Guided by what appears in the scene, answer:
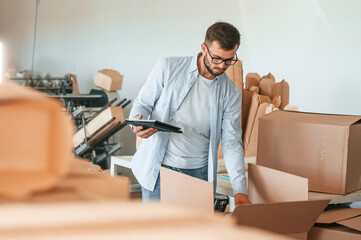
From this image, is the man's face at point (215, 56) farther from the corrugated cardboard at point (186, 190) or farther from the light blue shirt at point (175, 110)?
the corrugated cardboard at point (186, 190)

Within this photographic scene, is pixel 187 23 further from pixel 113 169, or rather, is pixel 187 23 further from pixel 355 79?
pixel 113 169

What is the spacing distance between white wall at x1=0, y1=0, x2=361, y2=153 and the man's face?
226 cm

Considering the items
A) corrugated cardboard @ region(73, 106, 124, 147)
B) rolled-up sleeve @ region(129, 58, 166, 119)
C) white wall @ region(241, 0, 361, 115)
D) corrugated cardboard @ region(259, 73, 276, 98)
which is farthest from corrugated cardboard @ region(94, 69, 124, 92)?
rolled-up sleeve @ region(129, 58, 166, 119)

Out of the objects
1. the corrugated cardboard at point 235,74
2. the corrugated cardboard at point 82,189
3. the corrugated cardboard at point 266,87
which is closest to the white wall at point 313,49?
the corrugated cardboard at point 266,87

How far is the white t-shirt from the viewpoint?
238cm

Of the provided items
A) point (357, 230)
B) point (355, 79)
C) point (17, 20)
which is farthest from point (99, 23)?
point (357, 230)

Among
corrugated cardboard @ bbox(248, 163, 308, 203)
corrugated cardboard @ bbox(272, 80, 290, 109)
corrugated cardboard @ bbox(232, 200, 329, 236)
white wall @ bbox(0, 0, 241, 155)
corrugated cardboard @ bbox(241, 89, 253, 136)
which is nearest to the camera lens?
corrugated cardboard @ bbox(232, 200, 329, 236)

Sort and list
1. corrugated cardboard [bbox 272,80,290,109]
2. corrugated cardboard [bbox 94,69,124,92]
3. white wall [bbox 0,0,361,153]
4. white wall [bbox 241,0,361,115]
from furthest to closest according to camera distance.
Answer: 1. corrugated cardboard [bbox 94,69,124,92]
2. white wall [bbox 0,0,361,153]
3. white wall [bbox 241,0,361,115]
4. corrugated cardboard [bbox 272,80,290,109]

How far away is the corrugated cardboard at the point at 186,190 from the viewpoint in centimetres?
169

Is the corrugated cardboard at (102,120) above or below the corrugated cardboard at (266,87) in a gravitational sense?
below

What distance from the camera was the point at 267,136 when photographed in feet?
8.57

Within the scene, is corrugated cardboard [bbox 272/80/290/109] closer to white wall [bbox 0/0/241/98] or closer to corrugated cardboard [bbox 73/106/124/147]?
corrugated cardboard [bbox 73/106/124/147]

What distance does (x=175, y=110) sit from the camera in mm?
2387

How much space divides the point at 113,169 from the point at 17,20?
477 centimetres
